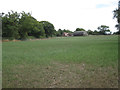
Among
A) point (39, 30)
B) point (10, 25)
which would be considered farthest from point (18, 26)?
point (39, 30)

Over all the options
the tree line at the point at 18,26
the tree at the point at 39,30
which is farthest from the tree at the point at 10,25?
the tree at the point at 39,30

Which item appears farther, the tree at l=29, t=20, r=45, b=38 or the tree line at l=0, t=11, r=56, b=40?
the tree line at l=0, t=11, r=56, b=40

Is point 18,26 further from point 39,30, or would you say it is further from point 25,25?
point 39,30

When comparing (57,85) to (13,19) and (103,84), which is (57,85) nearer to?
(103,84)

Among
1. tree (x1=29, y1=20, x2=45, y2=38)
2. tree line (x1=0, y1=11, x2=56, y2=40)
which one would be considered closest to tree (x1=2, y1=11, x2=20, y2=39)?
tree line (x1=0, y1=11, x2=56, y2=40)

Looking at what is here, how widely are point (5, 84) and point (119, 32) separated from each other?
606 inches

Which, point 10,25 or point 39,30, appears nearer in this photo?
point 39,30

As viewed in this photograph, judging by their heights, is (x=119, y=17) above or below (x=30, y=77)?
above

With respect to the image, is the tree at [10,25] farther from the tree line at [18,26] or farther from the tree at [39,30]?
the tree at [39,30]

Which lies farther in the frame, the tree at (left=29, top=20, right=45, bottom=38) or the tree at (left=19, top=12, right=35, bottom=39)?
the tree at (left=19, top=12, right=35, bottom=39)

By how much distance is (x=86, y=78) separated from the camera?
3592mm

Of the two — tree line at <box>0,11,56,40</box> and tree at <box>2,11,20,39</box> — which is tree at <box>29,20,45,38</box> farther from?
tree at <box>2,11,20,39</box>

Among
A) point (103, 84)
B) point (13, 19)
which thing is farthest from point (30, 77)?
point (13, 19)

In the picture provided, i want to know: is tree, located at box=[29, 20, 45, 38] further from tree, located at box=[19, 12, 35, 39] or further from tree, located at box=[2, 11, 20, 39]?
tree, located at box=[2, 11, 20, 39]
